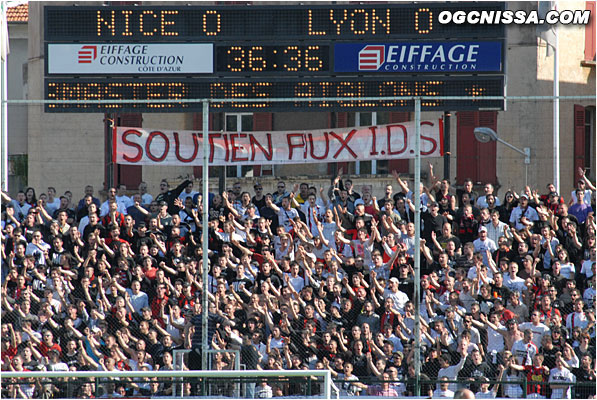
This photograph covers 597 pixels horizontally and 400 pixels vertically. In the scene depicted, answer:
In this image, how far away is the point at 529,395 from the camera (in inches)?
418

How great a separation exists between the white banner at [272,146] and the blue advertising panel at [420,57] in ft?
5.51

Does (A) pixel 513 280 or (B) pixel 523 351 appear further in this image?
(A) pixel 513 280

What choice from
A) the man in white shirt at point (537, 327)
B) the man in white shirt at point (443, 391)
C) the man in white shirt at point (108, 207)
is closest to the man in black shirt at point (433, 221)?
the man in white shirt at point (537, 327)

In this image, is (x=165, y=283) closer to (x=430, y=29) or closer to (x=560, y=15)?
(x=430, y=29)

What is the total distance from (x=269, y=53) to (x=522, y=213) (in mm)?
3882

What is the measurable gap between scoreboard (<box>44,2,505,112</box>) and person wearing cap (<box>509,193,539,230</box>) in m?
1.62

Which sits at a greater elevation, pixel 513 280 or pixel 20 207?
pixel 20 207

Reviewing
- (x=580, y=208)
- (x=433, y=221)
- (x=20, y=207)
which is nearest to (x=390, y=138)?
(x=433, y=221)

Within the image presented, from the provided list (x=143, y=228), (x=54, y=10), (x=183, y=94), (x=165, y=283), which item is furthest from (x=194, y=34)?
(x=165, y=283)

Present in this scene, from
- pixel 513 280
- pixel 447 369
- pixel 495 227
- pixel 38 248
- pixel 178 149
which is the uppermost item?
pixel 178 149

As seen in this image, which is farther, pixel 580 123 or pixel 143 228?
pixel 580 123

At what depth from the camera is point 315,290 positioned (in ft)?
39.7

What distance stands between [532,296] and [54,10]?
7285 mm

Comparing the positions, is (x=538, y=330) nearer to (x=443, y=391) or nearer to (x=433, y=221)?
(x=443, y=391)
